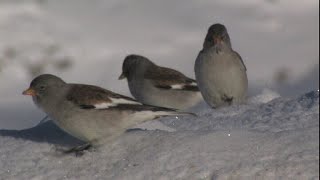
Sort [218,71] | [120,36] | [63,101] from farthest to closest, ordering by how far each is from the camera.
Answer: [120,36] < [218,71] < [63,101]

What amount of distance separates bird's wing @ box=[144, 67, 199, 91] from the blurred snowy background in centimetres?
92

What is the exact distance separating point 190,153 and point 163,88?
328 cm

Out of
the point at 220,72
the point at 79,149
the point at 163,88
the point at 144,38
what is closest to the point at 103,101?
the point at 79,149

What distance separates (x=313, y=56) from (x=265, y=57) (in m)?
0.56

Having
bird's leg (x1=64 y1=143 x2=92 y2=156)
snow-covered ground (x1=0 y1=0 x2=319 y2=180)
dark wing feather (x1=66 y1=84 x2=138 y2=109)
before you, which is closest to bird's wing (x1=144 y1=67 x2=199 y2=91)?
snow-covered ground (x1=0 y1=0 x2=319 y2=180)

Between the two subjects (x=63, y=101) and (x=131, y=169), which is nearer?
(x=131, y=169)

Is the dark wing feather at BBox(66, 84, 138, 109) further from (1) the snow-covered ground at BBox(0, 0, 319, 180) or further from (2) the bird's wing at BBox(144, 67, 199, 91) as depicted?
(2) the bird's wing at BBox(144, 67, 199, 91)

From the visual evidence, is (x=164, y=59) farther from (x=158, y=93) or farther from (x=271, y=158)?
(x=271, y=158)

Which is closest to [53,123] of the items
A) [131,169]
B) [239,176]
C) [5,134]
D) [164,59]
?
[5,134]

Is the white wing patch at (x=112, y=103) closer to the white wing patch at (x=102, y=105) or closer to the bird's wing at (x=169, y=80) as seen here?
the white wing patch at (x=102, y=105)

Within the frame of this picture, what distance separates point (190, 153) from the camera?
639 cm

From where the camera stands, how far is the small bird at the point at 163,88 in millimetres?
9633

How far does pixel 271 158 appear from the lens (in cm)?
623

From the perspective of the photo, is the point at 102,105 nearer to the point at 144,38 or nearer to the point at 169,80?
the point at 169,80
